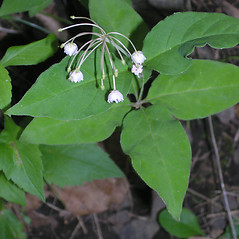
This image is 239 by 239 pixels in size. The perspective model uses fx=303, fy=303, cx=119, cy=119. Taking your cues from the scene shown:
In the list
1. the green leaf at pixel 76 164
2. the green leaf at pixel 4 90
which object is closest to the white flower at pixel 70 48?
the green leaf at pixel 4 90

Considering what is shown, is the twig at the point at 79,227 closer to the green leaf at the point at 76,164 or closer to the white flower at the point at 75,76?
the green leaf at the point at 76,164

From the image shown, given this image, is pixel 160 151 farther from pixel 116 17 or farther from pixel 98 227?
pixel 98 227

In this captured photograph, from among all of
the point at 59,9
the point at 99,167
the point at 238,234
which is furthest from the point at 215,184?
the point at 59,9

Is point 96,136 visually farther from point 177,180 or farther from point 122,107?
point 177,180

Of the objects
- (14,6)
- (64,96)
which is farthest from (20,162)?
(14,6)

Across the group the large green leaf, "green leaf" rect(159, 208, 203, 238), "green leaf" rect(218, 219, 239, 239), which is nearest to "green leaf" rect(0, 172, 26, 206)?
the large green leaf
